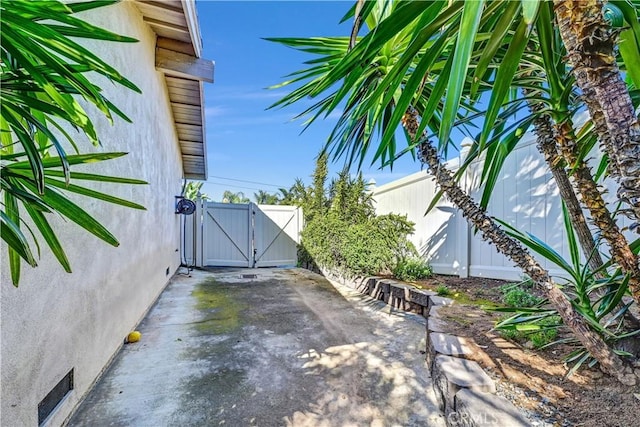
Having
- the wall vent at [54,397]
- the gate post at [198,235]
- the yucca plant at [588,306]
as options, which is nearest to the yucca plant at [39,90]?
the wall vent at [54,397]

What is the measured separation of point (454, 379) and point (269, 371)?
138cm

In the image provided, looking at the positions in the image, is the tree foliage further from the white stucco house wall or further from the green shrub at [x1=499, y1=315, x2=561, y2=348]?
the green shrub at [x1=499, y1=315, x2=561, y2=348]

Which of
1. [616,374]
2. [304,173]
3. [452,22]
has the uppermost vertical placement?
[304,173]

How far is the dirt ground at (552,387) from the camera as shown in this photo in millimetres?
1491

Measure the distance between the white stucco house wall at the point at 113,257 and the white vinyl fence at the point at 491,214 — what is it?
4.13 meters

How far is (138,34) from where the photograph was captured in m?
3.79

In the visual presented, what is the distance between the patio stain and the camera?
3.55 metres

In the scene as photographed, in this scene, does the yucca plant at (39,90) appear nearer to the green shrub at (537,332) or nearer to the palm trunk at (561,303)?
the palm trunk at (561,303)

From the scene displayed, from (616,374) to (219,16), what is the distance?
528 cm

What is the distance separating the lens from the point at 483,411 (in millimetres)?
1550

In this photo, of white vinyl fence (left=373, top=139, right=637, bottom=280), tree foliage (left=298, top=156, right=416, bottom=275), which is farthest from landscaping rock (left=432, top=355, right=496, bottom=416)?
tree foliage (left=298, top=156, right=416, bottom=275)

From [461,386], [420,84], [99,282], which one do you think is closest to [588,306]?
[461,386]

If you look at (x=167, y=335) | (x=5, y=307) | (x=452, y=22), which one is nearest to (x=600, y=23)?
(x=452, y=22)

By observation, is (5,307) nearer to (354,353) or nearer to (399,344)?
(354,353)
